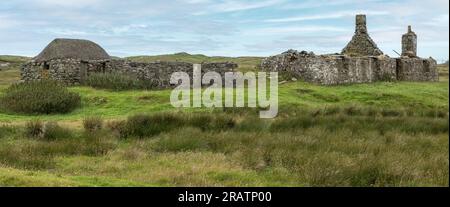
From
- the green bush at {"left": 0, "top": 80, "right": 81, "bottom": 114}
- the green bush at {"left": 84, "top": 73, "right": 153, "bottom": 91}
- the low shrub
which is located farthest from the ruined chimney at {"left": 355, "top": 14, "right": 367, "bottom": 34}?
the low shrub

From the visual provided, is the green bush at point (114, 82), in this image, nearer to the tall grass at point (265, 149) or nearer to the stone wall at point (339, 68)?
the stone wall at point (339, 68)

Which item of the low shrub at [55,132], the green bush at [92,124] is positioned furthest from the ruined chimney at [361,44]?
the low shrub at [55,132]

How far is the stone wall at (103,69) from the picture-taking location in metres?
27.5

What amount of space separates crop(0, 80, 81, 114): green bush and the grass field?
0.50 metres

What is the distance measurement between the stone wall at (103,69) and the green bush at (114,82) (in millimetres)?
750

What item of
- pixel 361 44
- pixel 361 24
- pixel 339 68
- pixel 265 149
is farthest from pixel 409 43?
pixel 265 149

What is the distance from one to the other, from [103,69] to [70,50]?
457 cm

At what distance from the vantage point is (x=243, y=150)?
43.4ft

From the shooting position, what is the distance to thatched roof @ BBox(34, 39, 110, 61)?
1244 inches

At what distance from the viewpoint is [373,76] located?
31.9 m

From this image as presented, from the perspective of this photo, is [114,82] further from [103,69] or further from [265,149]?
[265,149]
